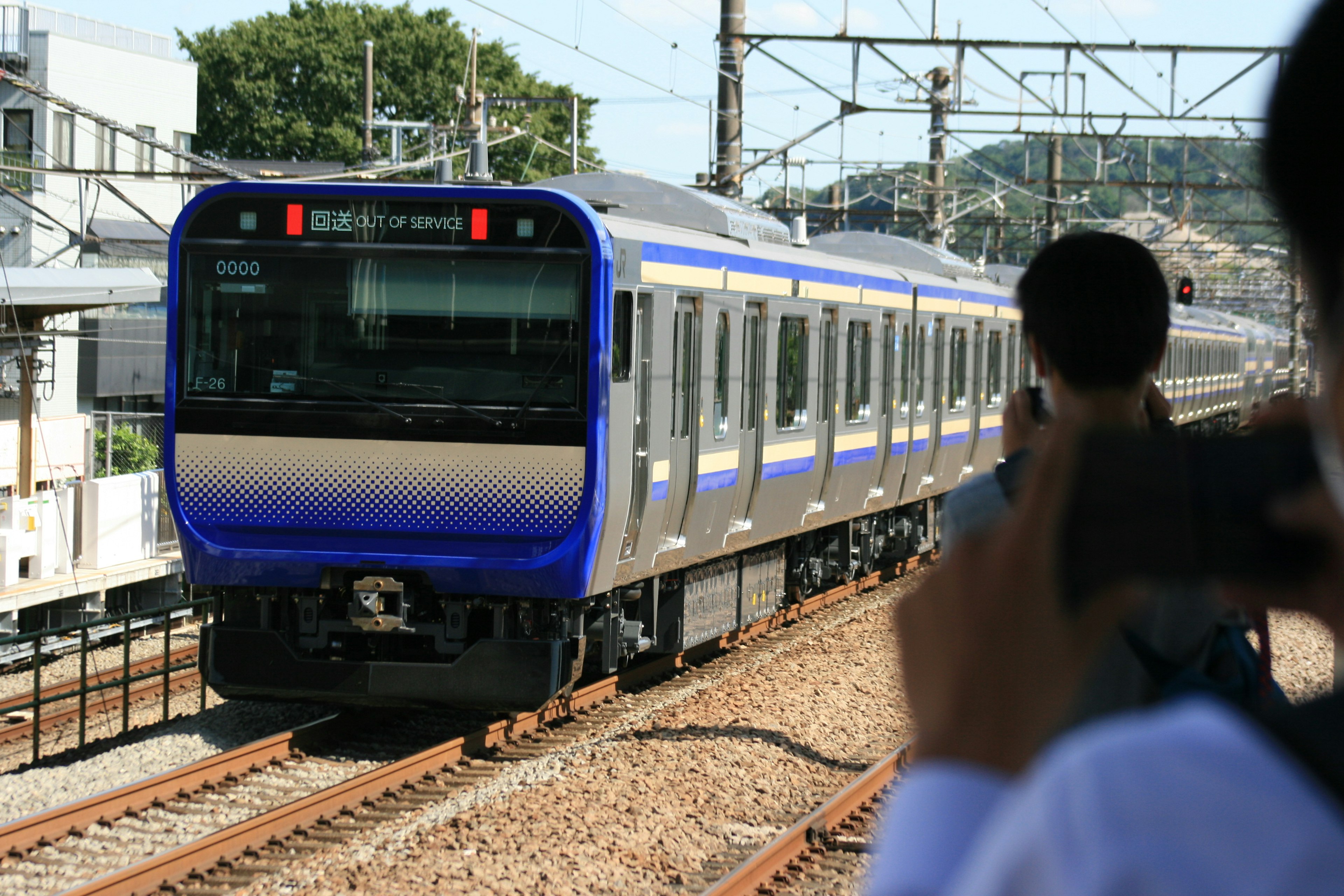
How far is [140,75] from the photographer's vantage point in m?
36.2

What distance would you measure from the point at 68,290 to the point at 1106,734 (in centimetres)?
1444

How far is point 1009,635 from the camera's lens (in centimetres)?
92

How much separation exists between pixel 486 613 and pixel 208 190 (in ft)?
9.34

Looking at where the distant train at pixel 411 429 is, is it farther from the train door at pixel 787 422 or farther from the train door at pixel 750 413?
the train door at pixel 787 422

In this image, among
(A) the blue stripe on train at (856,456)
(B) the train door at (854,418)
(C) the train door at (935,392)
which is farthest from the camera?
(C) the train door at (935,392)

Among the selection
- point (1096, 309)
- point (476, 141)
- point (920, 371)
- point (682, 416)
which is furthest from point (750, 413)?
point (1096, 309)

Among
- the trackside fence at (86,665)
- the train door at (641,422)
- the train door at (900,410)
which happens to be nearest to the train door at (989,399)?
the train door at (900,410)

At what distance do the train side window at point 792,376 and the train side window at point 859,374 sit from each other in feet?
3.70

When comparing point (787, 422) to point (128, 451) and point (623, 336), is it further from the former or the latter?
point (128, 451)

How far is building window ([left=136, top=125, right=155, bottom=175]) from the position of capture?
117ft

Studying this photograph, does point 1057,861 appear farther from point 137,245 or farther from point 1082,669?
point 137,245

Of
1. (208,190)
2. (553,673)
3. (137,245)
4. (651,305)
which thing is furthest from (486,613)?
(137,245)

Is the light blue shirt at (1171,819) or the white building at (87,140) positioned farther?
the white building at (87,140)

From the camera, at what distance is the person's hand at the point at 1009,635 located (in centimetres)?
88
